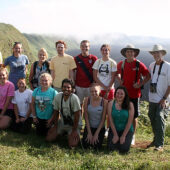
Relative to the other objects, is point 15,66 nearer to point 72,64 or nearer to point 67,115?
point 72,64

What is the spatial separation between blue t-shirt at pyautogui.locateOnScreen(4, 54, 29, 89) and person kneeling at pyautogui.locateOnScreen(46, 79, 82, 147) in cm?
238

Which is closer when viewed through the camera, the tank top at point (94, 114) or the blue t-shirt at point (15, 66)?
the tank top at point (94, 114)

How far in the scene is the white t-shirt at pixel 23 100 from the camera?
712 cm

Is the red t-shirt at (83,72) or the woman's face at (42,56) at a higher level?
the woman's face at (42,56)

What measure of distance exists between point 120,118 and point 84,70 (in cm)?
231

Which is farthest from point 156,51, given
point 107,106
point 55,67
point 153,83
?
point 55,67

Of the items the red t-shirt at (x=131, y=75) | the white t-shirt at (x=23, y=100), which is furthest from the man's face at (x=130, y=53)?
the white t-shirt at (x=23, y=100)

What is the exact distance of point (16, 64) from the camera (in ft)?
26.0

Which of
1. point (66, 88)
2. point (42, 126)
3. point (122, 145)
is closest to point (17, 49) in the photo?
point (66, 88)

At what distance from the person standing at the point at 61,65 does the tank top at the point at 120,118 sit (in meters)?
2.16

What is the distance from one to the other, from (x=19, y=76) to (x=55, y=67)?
1.50m

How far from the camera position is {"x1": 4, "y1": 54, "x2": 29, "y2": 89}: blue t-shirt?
7941 millimetres

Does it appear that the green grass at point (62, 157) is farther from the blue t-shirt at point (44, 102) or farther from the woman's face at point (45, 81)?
the woman's face at point (45, 81)

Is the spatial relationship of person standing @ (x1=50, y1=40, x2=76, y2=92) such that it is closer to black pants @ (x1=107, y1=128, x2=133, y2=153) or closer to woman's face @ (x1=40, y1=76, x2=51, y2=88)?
woman's face @ (x1=40, y1=76, x2=51, y2=88)
